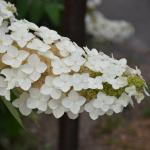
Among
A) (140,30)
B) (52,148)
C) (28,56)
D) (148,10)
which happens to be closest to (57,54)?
(28,56)

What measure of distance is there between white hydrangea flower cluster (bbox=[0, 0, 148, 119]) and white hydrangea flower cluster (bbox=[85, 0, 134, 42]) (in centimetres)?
314

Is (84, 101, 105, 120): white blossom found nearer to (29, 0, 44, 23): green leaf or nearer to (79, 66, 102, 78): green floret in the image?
(79, 66, 102, 78): green floret

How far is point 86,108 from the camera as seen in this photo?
143 cm

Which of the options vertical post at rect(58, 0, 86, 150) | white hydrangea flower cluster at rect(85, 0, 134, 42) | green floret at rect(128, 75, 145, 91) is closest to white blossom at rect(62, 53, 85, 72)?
green floret at rect(128, 75, 145, 91)

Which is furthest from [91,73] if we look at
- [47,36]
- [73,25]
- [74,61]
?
[73,25]

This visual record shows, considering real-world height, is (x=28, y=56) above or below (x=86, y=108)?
above

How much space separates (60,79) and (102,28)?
367 centimetres

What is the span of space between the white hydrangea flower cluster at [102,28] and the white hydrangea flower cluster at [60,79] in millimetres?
3143

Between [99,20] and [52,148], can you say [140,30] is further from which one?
[52,148]

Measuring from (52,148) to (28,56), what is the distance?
2532 mm

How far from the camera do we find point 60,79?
1.40 metres

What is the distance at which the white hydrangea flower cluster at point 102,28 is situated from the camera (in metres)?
4.83

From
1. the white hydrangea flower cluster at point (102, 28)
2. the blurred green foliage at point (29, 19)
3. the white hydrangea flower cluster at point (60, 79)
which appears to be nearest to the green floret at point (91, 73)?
the white hydrangea flower cluster at point (60, 79)

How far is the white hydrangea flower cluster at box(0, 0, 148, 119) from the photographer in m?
1.41
